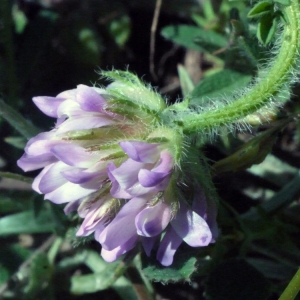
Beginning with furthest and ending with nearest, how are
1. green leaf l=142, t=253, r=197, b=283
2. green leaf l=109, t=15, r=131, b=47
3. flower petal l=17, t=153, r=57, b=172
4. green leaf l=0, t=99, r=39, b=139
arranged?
green leaf l=109, t=15, r=131, b=47 → green leaf l=0, t=99, r=39, b=139 → green leaf l=142, t=253, r=197, b=283 → flower petal l=17, t=153, r=57, b=172

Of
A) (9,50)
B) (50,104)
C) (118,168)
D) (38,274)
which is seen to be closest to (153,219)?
(118,168)

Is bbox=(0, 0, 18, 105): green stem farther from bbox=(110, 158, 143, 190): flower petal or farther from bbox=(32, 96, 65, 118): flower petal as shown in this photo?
bbox=(110, 158, 143, 190): flower petal

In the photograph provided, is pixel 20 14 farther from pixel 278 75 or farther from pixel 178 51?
pixel 278 75

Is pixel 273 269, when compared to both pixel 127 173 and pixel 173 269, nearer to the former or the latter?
pixel 173 269

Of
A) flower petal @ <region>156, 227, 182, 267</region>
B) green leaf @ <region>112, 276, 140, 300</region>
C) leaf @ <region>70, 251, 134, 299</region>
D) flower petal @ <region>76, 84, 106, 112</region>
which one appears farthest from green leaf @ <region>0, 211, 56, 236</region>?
flower petal @ <region>76, 84, 106, 112</region>

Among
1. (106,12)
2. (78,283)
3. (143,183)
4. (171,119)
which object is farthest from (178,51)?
(143,183)

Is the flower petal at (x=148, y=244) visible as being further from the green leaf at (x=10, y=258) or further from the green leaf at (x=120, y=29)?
the green leaf at (x=120, y=29)
